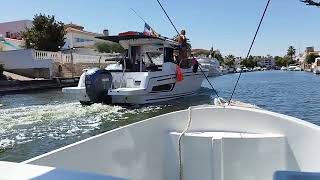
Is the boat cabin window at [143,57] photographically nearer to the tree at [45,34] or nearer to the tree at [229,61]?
the tree at [45,34]

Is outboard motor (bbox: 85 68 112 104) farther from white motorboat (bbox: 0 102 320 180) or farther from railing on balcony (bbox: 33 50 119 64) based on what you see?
railing on balcony (bbox: 33 50 119 64)

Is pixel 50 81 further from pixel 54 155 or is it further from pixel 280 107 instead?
pixel 54 155

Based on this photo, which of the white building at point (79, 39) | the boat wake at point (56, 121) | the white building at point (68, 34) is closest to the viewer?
the boat wake at point (56, 121)

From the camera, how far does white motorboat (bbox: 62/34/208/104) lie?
14.6 m

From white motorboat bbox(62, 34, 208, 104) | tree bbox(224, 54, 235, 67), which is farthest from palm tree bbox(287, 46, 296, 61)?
white motorboat bbox(62, 34, 208, 104)

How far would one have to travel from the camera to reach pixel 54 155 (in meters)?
2.84

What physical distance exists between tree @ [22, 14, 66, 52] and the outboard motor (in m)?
25.9

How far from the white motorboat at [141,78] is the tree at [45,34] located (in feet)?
74.1

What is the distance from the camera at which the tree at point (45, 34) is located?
1533 inches

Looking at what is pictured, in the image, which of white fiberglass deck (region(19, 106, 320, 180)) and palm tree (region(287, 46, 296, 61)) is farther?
palm tree (region(287, 46, 296, 61))

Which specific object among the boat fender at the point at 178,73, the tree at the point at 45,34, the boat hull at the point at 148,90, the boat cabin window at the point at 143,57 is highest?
the tree at the point at 45,34

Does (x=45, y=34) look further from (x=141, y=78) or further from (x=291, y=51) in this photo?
(x=291, y=51)

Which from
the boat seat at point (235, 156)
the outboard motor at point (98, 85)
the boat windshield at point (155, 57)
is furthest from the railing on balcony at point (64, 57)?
the boat seat at point (235, 156)

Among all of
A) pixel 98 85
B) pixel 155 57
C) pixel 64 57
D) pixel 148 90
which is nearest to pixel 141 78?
pixel 148 90
